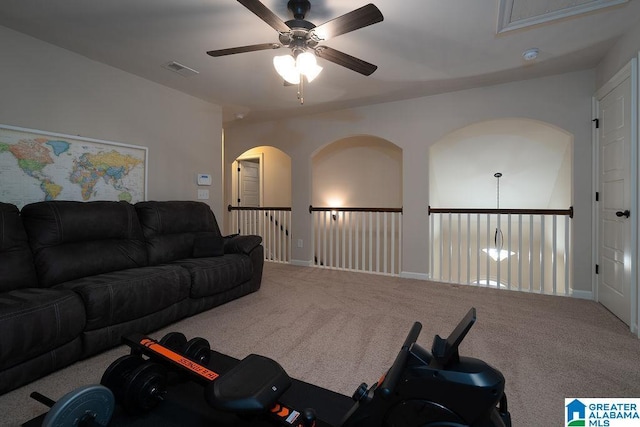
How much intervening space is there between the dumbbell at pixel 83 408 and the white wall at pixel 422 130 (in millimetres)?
Result: 3665

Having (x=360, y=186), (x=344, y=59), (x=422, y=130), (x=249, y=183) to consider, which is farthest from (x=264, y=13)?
(x=249, y=183)

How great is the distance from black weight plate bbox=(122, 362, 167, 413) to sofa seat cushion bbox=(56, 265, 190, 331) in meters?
0.80

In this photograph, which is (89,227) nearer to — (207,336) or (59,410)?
(207,336)

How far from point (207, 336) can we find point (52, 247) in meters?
1.34

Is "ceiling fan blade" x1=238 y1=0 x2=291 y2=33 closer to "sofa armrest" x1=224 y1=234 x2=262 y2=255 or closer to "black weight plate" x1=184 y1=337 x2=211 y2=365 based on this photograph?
"black weight plate" x1=184 y1=337 x2=211 y2=365

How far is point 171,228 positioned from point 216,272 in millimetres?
852

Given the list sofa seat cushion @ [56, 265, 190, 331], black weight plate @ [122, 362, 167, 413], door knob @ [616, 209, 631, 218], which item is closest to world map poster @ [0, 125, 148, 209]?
sofa seat cushion @ [56, 265, 190, 331]

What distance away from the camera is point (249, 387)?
1.12 m

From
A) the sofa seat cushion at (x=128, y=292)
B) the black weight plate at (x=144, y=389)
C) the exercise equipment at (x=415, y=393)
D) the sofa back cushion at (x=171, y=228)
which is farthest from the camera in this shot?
the sofa back cushion at (x=171, y=228)

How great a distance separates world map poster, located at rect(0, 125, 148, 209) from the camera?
259cm

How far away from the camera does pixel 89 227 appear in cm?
257

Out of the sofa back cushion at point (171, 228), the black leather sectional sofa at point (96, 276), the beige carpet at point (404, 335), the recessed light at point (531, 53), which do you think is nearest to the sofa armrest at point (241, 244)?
the black leather sectional sofa at point (96, 276)

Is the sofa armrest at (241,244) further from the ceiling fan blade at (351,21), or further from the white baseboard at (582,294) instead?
the white baseboard at (582,294)

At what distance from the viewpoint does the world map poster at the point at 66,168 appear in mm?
2594
